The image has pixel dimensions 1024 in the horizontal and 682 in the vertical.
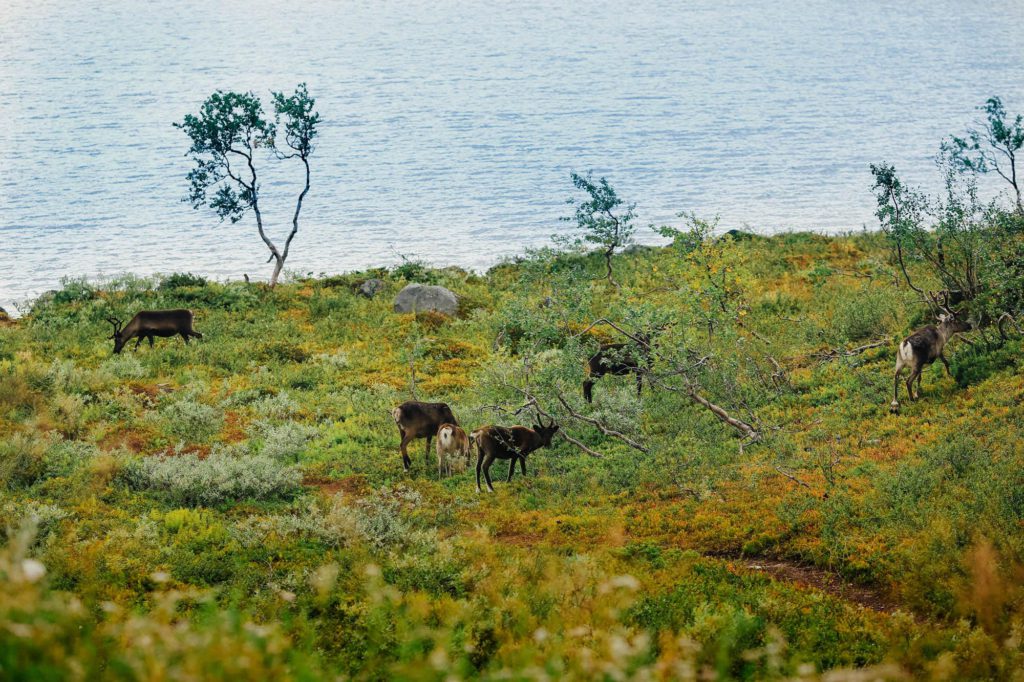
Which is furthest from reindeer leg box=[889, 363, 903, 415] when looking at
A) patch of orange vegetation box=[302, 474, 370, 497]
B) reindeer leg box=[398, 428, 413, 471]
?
patch of orange vegetation box=[302, 474, 370, 497]

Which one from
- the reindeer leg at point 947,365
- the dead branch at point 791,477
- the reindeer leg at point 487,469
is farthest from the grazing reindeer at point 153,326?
the reindeer leg at point 947,365

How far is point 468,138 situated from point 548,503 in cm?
9361

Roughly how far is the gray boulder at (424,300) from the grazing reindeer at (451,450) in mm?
16450

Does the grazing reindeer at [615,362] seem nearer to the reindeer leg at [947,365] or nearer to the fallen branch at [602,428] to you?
the fallen branch at [602,428]

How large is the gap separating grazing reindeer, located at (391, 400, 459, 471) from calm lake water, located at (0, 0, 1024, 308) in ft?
124

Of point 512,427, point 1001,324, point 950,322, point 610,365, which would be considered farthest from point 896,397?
point 512,427

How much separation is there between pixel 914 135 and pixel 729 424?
90.1 metres

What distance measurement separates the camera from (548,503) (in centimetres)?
1515

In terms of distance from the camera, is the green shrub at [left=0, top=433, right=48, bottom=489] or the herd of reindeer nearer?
the green shrub at [left=0, top=433, right=48, bottom=489]

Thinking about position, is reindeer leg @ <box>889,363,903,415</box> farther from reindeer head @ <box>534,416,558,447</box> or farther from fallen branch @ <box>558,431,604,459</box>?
reindeer head @ <box>534,416,558,447</box>

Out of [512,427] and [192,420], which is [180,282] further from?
[512,427]

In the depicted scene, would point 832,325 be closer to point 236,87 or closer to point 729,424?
point 729,424

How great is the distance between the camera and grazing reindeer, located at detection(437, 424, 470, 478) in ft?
54.2

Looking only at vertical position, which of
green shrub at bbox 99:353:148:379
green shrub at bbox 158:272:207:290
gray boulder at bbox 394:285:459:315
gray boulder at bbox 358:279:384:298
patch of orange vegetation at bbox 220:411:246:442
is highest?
green shrub at bbox 158:272:207:290
